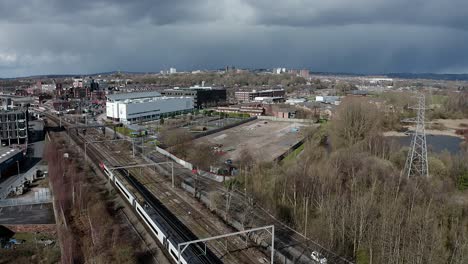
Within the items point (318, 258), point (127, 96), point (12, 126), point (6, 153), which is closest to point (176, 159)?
point (6, 153)

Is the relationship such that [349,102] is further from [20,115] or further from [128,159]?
[20,115]

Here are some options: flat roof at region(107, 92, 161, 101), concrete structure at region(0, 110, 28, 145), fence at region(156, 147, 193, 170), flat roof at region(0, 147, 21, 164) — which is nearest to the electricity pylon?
fence at region(156, 147, 193, 170)

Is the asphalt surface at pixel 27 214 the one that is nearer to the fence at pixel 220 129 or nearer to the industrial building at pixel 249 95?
the fence at pixel 220 129

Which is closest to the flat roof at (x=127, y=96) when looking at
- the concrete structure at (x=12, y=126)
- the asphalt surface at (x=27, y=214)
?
the concrete structure at (x=12, y=126)

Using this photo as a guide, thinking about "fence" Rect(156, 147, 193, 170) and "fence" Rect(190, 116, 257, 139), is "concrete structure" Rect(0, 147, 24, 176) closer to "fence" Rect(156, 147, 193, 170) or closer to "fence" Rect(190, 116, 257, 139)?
"fence" Rect(156, 147, 193, 170)

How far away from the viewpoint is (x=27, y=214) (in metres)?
13.7

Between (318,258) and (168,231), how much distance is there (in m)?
4.33

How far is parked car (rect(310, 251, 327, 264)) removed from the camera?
8734 mm

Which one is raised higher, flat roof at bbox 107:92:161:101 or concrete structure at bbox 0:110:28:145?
flat roof at bbox 107:92:161:101

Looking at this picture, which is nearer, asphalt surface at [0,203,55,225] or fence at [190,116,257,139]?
asphalt surface at [0,203,55,225]

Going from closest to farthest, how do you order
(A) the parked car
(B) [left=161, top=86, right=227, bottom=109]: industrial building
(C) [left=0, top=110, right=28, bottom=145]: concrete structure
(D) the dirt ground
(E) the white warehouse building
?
(A) the parked car → (D) the dirt ground → (C) [left=0, top=110, right=28, bottom=145]: concrete structure → (E) the white warehouse building → (B) [left=161, top=86, right=227, bottom=109]: industrial building

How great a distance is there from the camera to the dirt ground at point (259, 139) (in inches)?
870

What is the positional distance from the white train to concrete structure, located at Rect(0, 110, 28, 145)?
50.6 feet

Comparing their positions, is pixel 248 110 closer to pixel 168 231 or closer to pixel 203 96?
pixel 203 96
